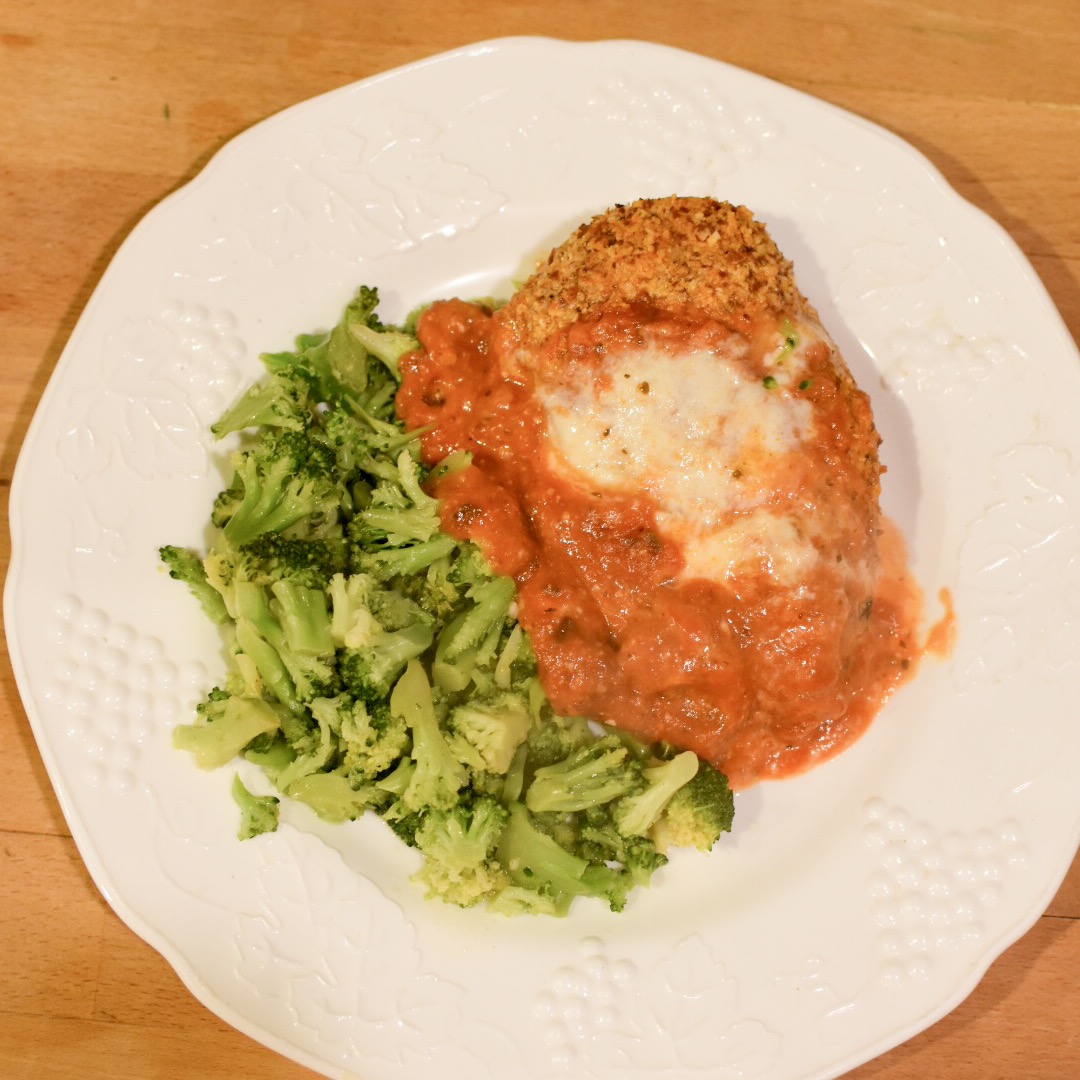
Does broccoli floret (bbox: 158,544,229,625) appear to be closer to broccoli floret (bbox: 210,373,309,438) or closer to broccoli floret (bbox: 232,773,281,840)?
broccoli floret (bbox: 210,373,309,438)

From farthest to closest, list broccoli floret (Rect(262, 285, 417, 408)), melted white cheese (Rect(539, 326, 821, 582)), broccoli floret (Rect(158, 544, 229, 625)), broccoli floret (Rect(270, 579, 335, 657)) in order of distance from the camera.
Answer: broccoli floret (Rect(262, 285, 417, 408))
broccoli floret (Rect(158, 544, 229, 625))
broccoli floret (Rect(270, 579, 335, 657))
melted white cheese (Rect(539, 326, 821, 582))

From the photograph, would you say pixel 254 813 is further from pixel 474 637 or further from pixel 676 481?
pixel 676 481

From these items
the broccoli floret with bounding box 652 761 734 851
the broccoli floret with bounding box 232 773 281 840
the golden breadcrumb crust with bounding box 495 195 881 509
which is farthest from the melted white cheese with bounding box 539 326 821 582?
the broccoli floret with bounding box 232 773 281 840

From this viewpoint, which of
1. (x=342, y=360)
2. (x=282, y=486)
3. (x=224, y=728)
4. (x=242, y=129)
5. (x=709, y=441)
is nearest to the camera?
(x=709, y=441)

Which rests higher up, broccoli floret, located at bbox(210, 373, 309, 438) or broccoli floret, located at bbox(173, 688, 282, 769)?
broccoli floret, located at bbox(210, 373, 309, 438)

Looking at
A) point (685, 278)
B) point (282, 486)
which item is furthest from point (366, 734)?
point (685, 278)

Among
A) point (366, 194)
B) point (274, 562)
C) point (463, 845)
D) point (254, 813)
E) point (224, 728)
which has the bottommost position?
point (254, 813)

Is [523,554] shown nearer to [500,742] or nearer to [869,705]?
[500,742]

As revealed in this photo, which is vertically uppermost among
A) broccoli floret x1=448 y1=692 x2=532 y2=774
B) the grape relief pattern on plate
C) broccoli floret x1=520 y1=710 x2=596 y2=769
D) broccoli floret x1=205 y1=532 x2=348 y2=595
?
the grape relief pattern on plate
